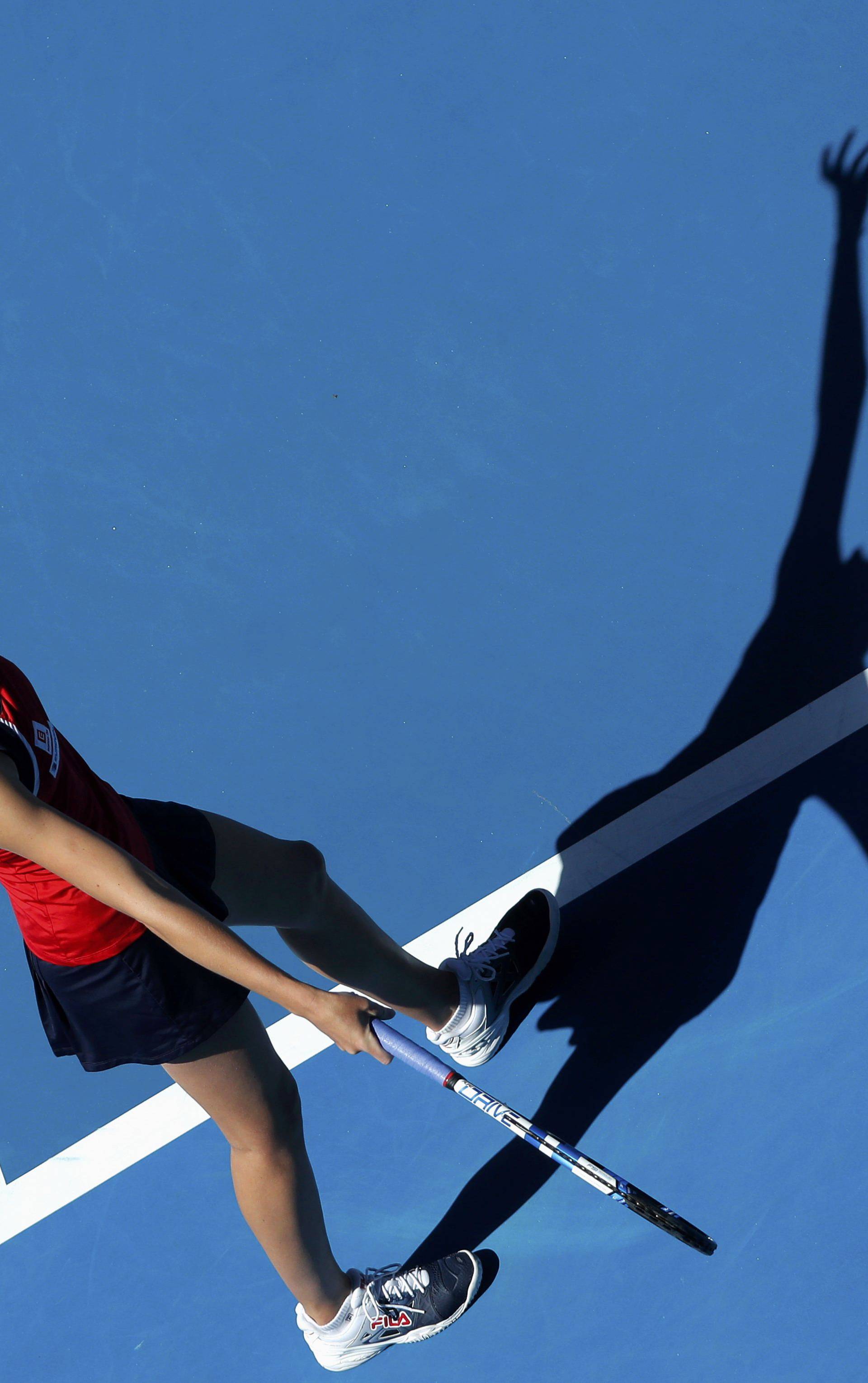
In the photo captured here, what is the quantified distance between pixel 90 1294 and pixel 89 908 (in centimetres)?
134

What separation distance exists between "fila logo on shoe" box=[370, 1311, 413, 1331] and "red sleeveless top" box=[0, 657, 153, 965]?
104cm

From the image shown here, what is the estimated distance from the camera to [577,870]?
266 cm

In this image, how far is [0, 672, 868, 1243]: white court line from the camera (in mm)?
2566

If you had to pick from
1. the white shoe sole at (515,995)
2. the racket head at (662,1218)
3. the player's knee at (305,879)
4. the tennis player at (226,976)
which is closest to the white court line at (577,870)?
the white shoe sole at (515,995)

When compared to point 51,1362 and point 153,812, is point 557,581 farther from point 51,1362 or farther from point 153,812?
point 51,1362

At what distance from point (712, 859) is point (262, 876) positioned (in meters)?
1.12

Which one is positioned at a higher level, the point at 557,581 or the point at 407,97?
the point at 407,97

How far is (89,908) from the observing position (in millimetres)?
1550

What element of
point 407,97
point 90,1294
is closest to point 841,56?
point 407,97

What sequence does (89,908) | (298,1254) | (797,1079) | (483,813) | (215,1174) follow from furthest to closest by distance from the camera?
(483,813), (215,1174), (797,1079), (298,1254), (89,908)

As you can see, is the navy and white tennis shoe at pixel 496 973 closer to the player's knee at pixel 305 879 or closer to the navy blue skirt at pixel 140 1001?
Result: the player's knee at pixel 305 879

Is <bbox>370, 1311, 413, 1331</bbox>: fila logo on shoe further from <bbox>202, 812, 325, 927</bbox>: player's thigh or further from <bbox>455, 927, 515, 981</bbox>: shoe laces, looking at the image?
<bbox>202, 812, 325, 927</bbox>: player's thigh

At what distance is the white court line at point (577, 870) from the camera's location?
2.57 m

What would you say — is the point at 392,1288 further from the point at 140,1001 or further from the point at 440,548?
the point at 440,548
